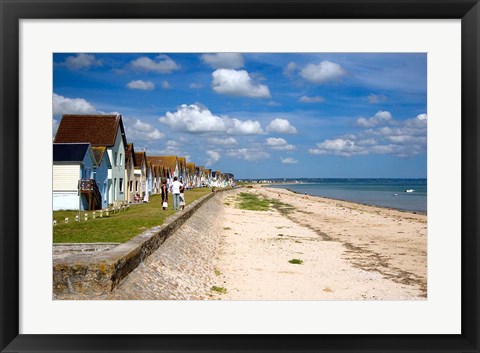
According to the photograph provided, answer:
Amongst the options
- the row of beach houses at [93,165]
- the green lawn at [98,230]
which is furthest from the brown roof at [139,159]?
the green lawn at [98,230]

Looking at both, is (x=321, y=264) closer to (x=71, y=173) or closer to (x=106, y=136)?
(x=71, y=173)

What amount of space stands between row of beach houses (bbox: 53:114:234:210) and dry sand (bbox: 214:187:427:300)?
6.68 meters

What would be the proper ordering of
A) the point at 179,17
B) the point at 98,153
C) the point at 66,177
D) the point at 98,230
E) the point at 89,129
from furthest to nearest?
the point at 89,129 < the point at 98,153 < the point at 66,177 < the point at 98,230 < the point at 179,17

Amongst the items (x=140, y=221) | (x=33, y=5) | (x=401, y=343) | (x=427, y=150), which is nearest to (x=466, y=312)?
(x=401, y=343)

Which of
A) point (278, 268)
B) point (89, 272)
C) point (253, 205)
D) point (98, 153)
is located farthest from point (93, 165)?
point (253, 205)

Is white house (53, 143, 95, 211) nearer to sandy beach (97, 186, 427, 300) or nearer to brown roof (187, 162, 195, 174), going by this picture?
sandy beach (97, 186, 427, 300)

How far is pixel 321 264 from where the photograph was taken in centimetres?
1399

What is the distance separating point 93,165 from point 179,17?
17.4 metres

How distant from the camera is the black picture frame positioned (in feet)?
17.2

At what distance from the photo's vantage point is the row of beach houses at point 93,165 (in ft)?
61.1

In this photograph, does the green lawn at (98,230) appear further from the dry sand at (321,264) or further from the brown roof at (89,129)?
the brown roof at (89,129)

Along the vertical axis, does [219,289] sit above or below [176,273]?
below

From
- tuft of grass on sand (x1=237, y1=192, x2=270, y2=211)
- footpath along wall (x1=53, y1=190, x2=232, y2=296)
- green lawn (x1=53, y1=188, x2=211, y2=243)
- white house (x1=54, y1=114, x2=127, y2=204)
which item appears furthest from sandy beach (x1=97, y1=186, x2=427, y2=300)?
tuft of grass on sand (x1=237, y1=192, x2=270, y2=211)

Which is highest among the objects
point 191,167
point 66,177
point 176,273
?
point 191,167
